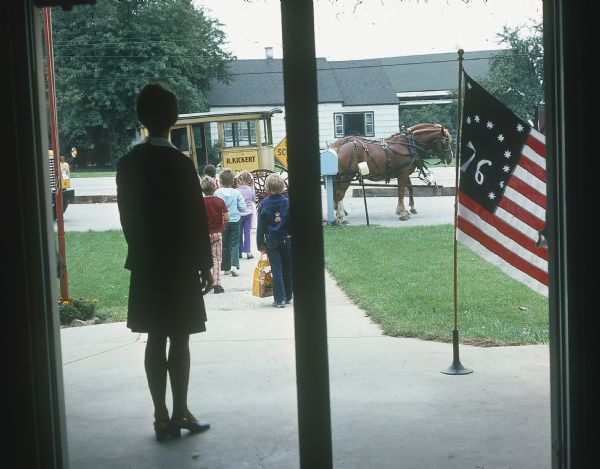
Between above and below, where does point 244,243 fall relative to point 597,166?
below

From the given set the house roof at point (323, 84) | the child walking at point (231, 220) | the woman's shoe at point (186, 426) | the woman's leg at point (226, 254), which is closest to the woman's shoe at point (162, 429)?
the woman's shoe at point (186, 426)

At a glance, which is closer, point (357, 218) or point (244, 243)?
point (244, 243)

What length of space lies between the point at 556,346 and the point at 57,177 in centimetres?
619

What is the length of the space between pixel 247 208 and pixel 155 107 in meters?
7.95

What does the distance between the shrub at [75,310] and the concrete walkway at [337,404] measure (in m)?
0.78

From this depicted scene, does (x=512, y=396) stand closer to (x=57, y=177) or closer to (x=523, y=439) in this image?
(x=523, y=439)

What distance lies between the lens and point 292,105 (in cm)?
282

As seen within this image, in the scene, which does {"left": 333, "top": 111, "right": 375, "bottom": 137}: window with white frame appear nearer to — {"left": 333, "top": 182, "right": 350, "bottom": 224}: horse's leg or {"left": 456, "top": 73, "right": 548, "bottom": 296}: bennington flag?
{"left": 333, "top": 182, "right": 350, "bottom": 224}: horse's leg

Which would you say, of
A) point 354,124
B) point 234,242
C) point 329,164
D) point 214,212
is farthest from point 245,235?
point 354,124

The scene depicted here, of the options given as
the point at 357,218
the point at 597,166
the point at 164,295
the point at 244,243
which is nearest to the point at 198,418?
the point at 164,295

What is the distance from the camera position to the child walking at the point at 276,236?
8500 mm

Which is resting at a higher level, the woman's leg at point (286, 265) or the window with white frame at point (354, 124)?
the window with white frame at point (354, 124)

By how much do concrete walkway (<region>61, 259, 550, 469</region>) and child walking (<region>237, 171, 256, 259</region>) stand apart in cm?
491

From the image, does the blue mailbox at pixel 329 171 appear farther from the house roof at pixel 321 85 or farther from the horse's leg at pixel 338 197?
the house roof at pixel 321 85
